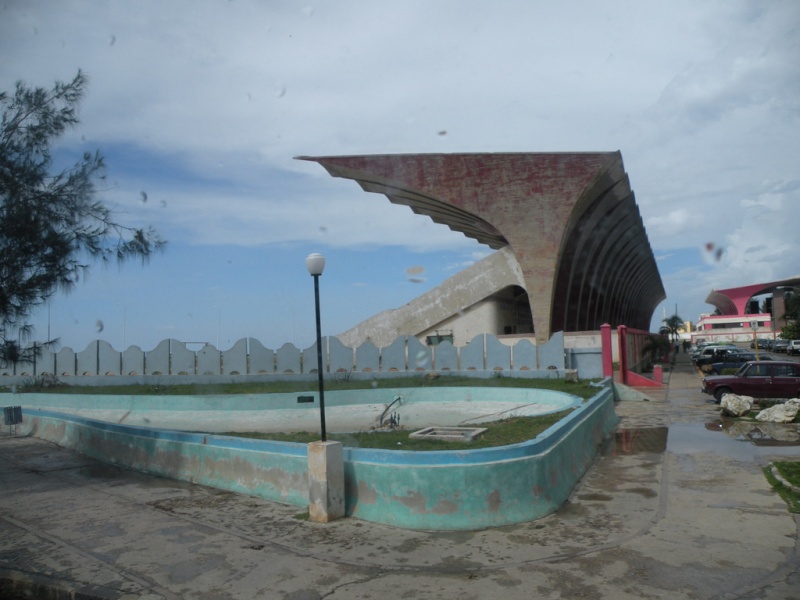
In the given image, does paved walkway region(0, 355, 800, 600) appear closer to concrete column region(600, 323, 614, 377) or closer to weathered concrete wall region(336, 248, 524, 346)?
concrete column region(600, 323, 614, 377)

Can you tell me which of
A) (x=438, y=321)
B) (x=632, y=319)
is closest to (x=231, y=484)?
(x=438, y=321)

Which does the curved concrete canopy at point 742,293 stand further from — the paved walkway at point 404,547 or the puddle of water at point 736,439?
the paved walkway at point 404,547

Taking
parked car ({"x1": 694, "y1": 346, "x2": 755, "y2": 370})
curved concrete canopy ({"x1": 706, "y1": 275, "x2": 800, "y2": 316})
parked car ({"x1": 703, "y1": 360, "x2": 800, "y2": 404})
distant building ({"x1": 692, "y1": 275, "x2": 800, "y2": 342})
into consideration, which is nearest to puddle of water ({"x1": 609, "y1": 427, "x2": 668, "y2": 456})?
parked car ({"x1": 703, "y1": 360, "x2": 800, "y2": 404})

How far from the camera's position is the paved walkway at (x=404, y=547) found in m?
5.54

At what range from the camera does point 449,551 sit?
6391mm

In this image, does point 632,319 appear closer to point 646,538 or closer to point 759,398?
point 759,398

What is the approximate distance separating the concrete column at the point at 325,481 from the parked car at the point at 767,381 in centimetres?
1611

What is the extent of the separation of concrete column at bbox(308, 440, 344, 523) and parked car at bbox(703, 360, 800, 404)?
634 inches

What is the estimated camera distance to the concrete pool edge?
7.10m

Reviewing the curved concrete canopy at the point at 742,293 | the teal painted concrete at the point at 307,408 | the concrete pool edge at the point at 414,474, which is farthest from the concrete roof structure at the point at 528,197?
the curved concrete canopy at the point at 742,293

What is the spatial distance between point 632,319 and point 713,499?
86.9 metres

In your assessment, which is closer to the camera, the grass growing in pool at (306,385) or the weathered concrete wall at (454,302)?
the grass growing in pool at (306,385)

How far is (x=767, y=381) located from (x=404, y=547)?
1650cm

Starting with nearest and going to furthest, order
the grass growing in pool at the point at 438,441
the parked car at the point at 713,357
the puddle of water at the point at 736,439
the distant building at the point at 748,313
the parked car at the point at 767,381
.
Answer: the grass growing in pool at the point at 438,441 → the puddle of water at the point at 736,439 → the parked car at the point at 767,381 → the parked car at the point at 713,357 → the distant building at the point at 748,313
